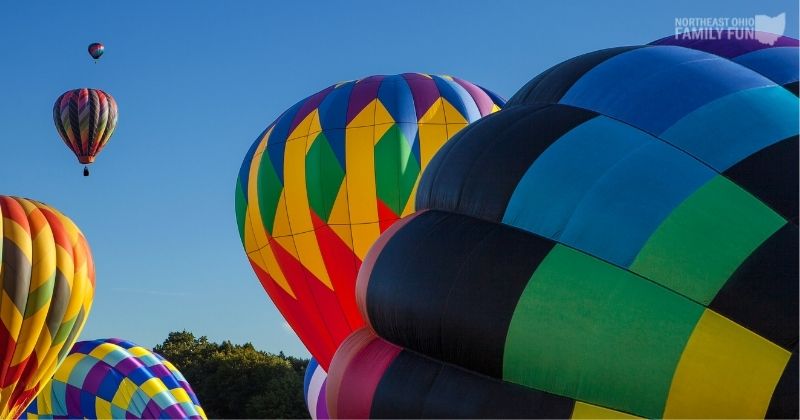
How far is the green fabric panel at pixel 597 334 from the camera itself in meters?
5.25

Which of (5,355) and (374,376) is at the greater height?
(374,376)

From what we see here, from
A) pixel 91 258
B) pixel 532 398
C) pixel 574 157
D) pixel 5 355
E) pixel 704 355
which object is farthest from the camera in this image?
pixel 91 258

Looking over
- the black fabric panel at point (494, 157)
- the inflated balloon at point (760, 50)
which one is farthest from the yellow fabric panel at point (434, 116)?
the black fabric panel at point (494, 157)

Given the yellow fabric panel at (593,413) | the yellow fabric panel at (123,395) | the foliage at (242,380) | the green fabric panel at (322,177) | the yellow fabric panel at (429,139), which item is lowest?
the foliage at (242,380)

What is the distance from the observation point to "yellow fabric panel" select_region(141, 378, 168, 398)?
19.6 meters

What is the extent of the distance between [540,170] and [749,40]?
175 cm

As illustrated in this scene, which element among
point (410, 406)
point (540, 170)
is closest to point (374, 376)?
point (410, 406)

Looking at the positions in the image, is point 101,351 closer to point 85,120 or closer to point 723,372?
point 85,120

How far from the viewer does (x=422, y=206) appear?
6840 mm

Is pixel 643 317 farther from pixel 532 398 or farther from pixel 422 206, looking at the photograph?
pixel 422 206

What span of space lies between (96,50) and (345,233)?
16082 millimetres

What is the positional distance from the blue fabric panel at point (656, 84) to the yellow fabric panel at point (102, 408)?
14461 millimetres

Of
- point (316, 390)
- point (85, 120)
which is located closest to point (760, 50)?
point (316, 390)

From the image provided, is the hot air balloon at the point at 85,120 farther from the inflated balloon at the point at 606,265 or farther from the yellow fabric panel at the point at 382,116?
the inflated balloon at the point at 606,265
